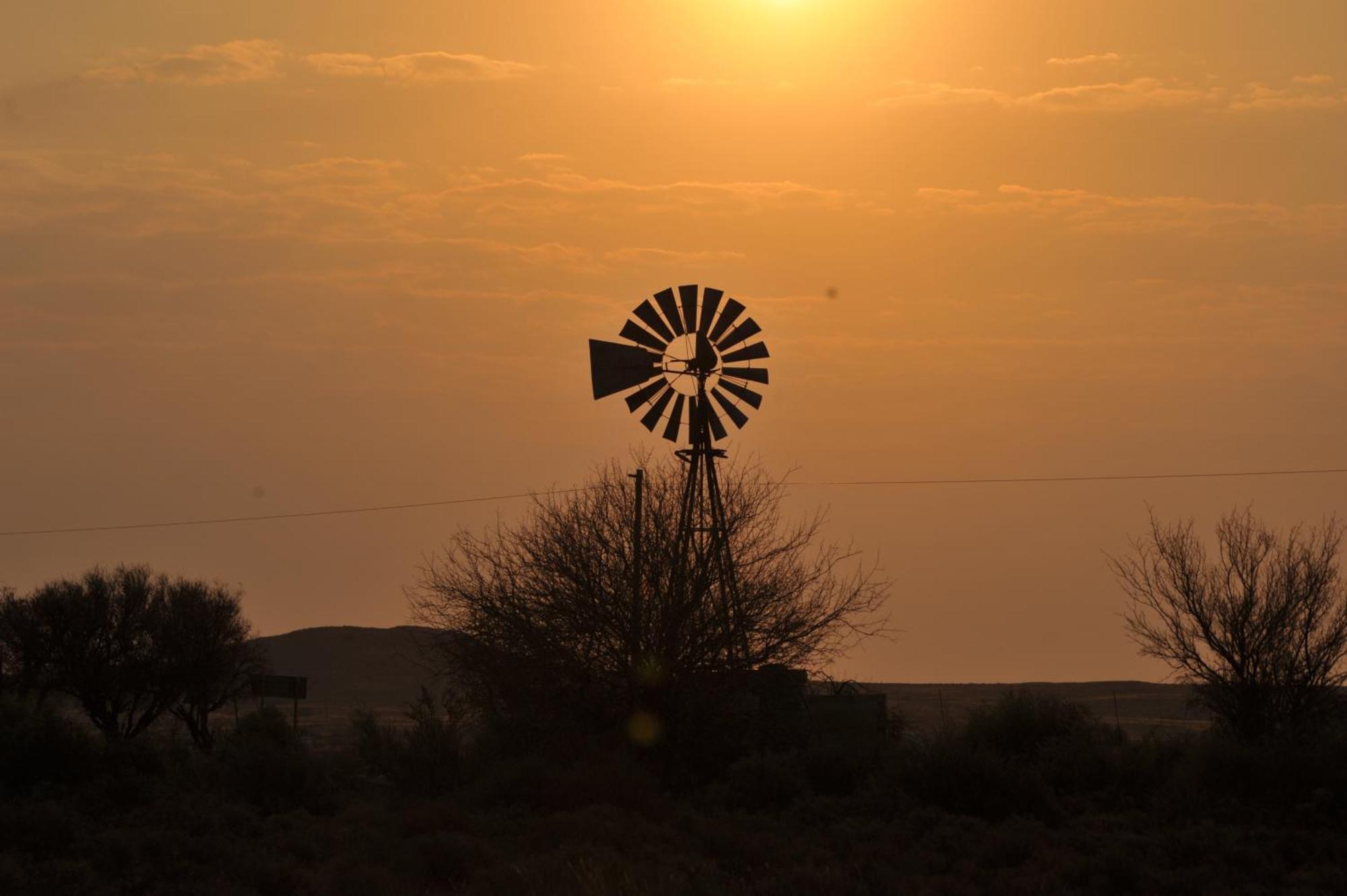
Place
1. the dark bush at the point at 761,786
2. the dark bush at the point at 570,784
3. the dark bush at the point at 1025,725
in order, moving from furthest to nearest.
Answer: the dark bush at the point at 1025,725, the dark bush at the point at 761,786, the dark bush at the point at 570,784

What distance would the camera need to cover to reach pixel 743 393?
34.7 meters

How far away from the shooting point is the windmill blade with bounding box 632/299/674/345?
112ft

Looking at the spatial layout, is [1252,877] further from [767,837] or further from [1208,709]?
[1208,709]

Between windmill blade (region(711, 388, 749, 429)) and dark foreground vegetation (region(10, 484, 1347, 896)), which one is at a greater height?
windmill blade (region(711, 388, 749, 429))

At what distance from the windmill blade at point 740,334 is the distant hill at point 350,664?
242 ft

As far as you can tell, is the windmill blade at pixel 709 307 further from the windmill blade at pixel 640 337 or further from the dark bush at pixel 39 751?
the dark bush at pixel 39 751

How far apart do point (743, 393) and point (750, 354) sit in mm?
941

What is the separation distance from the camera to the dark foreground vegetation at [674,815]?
63.8 ft

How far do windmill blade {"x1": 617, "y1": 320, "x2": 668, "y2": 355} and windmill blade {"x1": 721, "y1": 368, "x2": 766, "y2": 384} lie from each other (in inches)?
60.7

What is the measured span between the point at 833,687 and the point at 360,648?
108599 millimetres

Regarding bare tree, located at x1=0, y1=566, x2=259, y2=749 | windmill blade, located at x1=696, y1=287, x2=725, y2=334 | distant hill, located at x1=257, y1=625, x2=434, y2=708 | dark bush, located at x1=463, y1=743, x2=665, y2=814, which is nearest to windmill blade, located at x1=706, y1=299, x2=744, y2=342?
windmill blade, located at x1=696, y1=287, x2=725, y2=334

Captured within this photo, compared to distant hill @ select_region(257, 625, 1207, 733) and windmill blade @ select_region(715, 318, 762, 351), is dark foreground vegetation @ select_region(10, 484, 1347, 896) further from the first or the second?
distant hill @ select_region(257, 625, 1207, 733)

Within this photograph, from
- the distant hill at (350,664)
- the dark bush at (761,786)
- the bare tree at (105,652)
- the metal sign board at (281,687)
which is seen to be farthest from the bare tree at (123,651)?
the distant hill at (350,664)

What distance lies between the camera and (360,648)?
137 meters
